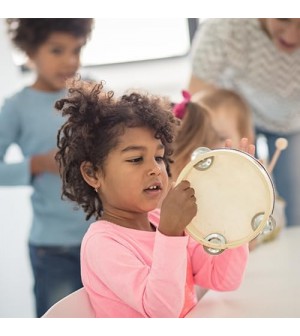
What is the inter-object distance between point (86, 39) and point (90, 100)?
0.28 meters

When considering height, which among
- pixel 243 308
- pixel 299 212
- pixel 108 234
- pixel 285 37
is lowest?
pixel 299 212

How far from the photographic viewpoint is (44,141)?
894mm

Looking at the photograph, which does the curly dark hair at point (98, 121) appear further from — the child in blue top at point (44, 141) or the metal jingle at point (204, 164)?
the child in blue top at point (44, 141)

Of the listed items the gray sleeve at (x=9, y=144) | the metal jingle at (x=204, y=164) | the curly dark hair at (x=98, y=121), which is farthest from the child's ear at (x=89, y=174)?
the gray sleeve at (x=9, y=144)

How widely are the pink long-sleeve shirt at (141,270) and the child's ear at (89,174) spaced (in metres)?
0.04

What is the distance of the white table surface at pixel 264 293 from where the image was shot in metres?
0.73

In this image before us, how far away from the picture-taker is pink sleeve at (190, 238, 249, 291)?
724 millimetres

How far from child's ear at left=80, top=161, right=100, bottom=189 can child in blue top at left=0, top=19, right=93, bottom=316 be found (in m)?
0.18

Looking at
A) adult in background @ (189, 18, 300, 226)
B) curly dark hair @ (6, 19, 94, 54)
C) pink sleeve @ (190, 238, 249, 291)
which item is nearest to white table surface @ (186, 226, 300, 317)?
pink sleeve @ (190, 238, 249, 291)

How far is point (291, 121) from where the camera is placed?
114cm

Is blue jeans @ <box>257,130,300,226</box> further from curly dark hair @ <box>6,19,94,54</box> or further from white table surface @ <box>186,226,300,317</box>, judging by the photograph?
curly dark hair @ <box>6,19,94,54</box>

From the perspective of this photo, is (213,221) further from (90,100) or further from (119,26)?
(119,26)

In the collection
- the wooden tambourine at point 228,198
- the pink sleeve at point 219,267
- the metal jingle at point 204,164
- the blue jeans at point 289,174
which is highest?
the metal jingle at point 204,164

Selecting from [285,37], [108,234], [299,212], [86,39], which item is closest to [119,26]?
[86,39]
